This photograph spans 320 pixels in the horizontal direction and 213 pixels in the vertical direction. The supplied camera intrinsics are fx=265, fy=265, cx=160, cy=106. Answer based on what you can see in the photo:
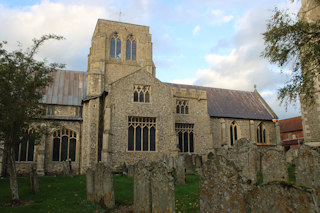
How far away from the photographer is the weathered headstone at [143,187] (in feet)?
21.6

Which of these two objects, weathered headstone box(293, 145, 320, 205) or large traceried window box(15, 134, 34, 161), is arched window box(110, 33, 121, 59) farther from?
weathered headstone box(293, 145, 320, 205)

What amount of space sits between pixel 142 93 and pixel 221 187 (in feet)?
53.8

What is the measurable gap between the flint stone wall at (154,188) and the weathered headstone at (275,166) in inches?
189

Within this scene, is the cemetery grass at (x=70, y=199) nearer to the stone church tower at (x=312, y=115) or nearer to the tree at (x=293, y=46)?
the tree at (x=293, y=46)

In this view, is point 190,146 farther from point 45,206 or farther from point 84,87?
point 45,206

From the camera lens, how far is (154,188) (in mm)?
6336

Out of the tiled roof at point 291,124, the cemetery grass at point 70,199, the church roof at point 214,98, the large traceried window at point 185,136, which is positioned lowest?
the cemetery grass at point 70,199

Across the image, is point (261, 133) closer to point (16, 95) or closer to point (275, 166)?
point (275, 166)

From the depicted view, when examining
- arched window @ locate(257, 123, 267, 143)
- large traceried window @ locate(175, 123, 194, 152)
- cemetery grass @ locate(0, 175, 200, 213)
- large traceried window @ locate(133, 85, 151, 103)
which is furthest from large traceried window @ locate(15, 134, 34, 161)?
arched window @ locate(257, 123, 267, 143)

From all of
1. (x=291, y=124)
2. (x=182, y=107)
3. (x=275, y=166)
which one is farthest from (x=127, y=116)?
(x=291, y=124)

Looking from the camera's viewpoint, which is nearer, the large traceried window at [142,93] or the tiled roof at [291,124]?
the large traceried window at [142,93]

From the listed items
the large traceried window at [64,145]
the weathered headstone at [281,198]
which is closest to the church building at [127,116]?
the large traceried window at [64,145]

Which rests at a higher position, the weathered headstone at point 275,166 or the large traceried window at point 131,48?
the large traceried window at point 131,48

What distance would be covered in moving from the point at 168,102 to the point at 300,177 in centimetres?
1322
